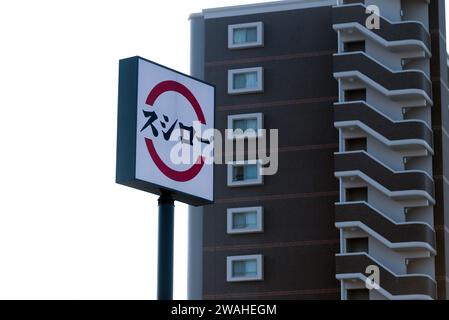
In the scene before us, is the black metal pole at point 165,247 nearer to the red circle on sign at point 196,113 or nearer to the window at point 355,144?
the red circle on sign at point 196,113

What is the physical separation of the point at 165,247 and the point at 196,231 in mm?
55213

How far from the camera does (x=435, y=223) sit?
6141 cm

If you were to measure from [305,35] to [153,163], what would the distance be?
55.8m

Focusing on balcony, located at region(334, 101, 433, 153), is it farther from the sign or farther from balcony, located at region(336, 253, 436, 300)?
the sign

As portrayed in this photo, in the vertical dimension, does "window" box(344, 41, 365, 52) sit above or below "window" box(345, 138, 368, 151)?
above

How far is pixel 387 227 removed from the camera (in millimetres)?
58156

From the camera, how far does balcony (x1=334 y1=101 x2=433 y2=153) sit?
59.8 meters

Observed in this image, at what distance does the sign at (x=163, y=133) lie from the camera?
939 centimetres

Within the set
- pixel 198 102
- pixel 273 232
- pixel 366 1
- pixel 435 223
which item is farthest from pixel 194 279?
pixel 198 102

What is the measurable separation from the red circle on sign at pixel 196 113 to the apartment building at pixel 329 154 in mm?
47790

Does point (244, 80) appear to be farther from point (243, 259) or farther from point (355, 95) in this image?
point (243, 259)

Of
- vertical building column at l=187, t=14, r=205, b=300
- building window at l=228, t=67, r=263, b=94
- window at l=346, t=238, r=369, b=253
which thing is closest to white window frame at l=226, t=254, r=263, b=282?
vertical building column at l=187, t=14, r=205, b=300

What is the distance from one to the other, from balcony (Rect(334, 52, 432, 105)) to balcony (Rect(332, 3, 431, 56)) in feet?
3.78
